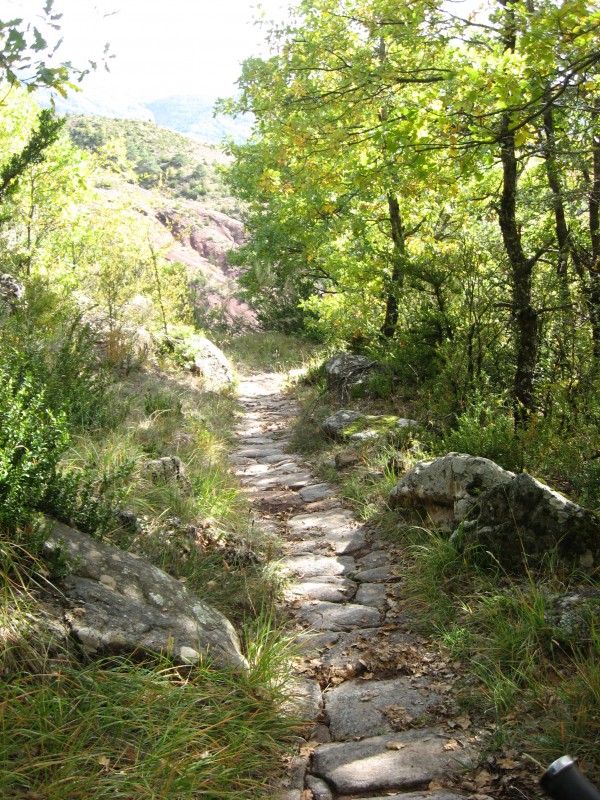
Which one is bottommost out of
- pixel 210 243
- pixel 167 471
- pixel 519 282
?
pixel 167 471

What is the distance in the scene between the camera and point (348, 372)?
974cm

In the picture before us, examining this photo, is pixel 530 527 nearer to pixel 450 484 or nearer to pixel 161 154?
pixel 450 484

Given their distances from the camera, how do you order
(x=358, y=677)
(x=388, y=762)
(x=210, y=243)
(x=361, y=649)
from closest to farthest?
1. (x=388, y=762)
2. (x=358, y=677)
3. (x=361, y=649)
4. (x=210, y=243)

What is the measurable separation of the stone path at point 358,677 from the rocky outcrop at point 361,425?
1.27 meters

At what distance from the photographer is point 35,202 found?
1133 centimetres

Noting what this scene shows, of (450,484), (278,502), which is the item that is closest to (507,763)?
(450,484)

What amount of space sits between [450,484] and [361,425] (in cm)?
292

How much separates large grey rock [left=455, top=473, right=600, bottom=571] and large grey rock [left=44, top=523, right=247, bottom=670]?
1796mm

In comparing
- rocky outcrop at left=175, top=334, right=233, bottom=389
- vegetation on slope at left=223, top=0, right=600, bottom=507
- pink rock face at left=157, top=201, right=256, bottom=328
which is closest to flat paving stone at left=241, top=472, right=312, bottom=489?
vegetation on slope at left=223, top=0, right=600, bottom=507

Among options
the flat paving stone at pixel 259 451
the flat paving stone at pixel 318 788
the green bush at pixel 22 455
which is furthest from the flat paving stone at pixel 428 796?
the flat paving stone at pixel 259 451

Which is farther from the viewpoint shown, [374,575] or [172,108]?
[172,108]

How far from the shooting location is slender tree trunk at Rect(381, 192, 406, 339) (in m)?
8.09

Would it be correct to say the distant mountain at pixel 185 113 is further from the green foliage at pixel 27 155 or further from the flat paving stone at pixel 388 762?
the flat paving stone at pixel 388 762

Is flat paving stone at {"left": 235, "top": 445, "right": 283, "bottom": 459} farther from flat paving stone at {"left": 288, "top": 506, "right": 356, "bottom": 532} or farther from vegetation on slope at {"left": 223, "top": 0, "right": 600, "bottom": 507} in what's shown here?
flat paving stone at {"left": 288, "top": 506, "right": 356, "bottom": 532}
